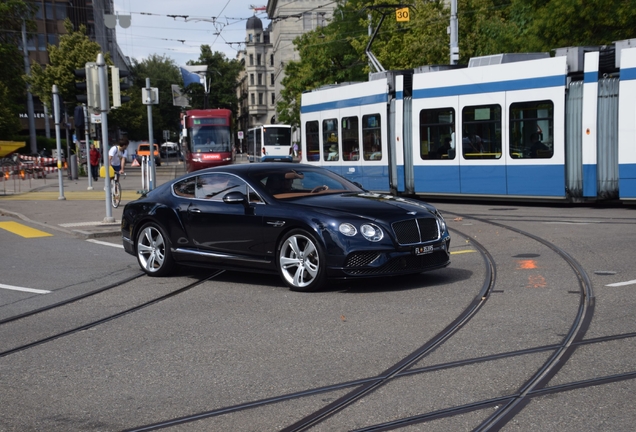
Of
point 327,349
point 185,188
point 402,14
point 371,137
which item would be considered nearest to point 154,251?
point 185,188

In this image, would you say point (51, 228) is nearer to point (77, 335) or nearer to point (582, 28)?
point (77, 335)

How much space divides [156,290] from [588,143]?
1088 cm

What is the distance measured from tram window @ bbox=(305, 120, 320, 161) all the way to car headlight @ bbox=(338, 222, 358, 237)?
17.8 m

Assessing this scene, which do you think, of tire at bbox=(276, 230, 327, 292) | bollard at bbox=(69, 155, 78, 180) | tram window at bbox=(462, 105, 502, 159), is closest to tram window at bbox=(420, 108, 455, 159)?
tram window at bbox=(462, 105, 502, 159)

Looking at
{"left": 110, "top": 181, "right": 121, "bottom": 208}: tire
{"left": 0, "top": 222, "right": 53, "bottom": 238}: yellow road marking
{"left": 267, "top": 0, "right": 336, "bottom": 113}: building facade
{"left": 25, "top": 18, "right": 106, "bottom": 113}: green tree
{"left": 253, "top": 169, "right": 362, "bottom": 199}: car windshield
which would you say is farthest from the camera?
{"left": 267, "top": 0, "right": 336, "bottom": 113}: building facade

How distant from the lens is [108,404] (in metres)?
5.28

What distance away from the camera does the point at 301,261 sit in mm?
9164

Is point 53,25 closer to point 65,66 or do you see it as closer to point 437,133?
point 65,66

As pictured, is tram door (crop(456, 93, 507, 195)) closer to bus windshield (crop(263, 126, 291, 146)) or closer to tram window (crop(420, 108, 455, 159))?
tram window (crop(420, 108, 455, 159))

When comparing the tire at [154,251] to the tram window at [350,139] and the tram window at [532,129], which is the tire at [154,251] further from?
the tram window at [350,139]

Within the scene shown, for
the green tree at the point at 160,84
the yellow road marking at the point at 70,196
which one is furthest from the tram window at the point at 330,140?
the green tree at the point at 160,84

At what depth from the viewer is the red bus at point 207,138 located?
4619 centimetres

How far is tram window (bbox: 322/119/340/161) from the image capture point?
83.6ft

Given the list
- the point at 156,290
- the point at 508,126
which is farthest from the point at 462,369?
the point at 508,126
